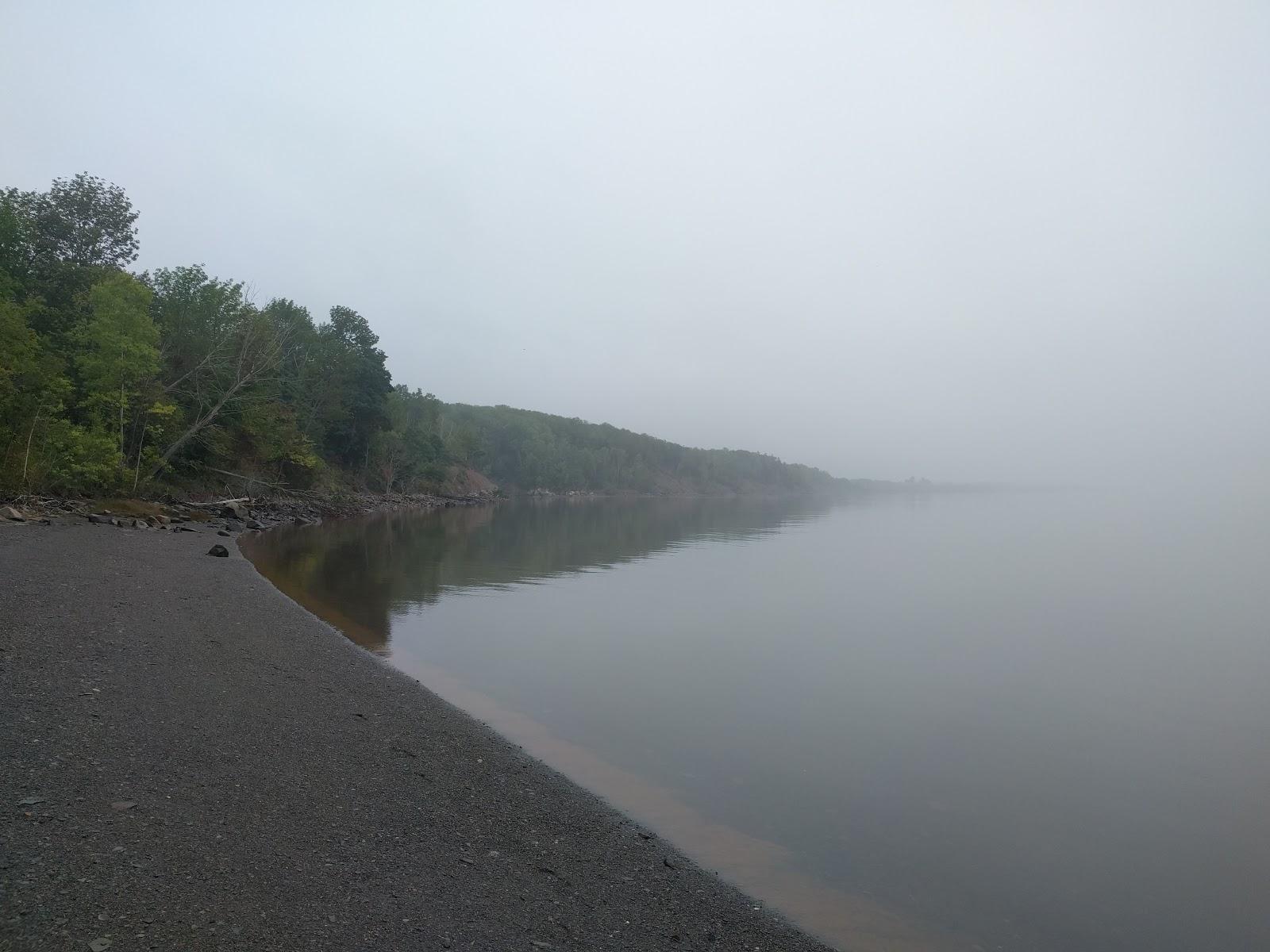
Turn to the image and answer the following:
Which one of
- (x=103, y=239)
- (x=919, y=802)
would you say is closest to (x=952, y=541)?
(x=919, y=802)

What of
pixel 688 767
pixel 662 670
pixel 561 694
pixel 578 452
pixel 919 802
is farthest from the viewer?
pixel 578 452

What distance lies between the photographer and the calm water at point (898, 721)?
22.6 ft

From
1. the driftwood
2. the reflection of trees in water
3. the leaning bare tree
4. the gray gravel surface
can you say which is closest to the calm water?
the reflection of trees in water

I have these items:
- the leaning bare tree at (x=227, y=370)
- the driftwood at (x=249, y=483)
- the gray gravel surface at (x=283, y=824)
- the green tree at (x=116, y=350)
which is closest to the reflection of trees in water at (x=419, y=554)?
the driftwood at (x=249, y=483)

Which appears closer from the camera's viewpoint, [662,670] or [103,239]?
[662,670]

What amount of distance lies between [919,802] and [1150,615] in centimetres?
1818

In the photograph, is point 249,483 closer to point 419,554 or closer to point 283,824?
point 419,554

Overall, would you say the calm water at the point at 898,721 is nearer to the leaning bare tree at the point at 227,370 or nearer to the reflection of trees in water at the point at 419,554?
the reflection of trees in water at the point at 419,554

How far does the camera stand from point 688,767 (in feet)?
30.7

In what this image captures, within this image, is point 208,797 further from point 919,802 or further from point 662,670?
point 662,670

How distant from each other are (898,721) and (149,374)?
34.6 meters

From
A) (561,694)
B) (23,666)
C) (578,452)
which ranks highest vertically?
(578,452)

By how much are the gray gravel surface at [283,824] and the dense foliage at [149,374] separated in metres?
21.1

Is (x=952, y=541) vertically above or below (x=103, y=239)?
below
